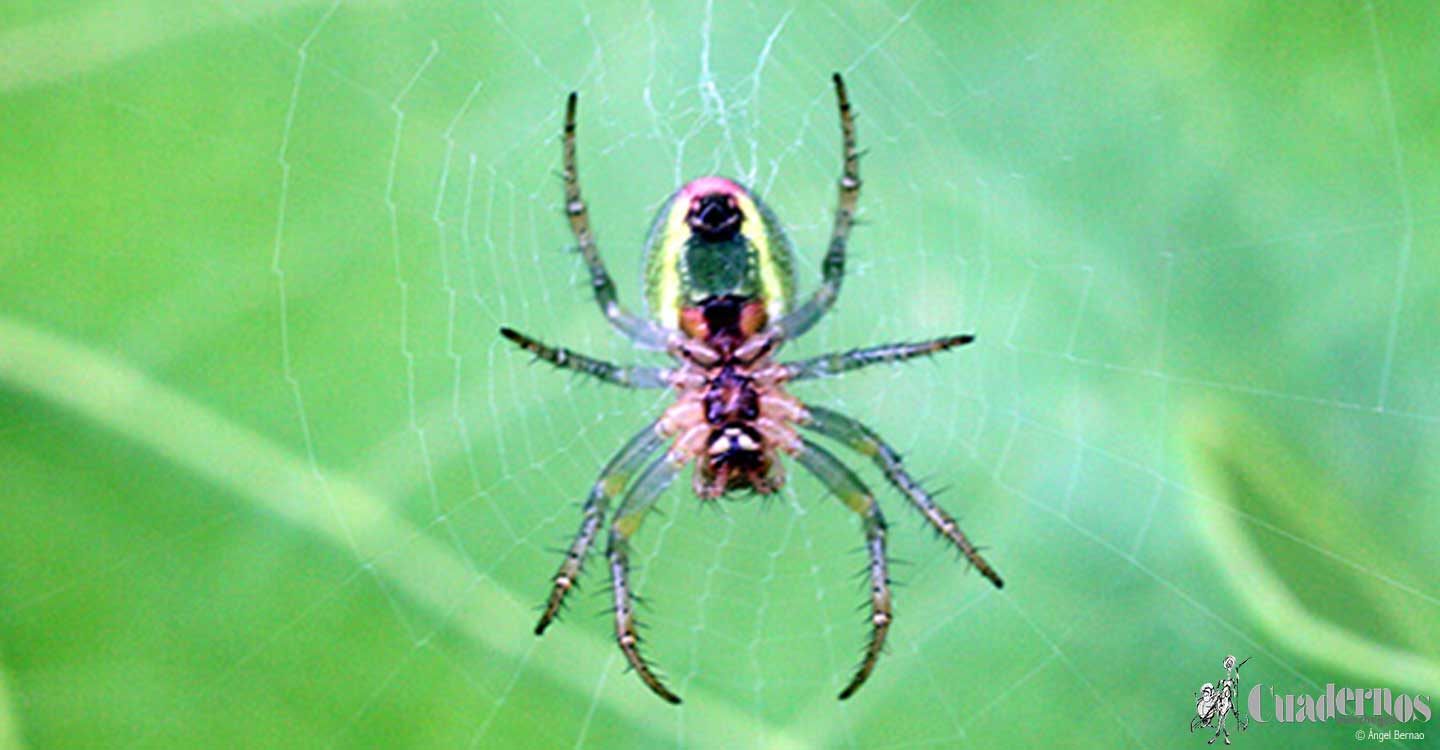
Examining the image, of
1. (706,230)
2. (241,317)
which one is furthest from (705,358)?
(241,317)

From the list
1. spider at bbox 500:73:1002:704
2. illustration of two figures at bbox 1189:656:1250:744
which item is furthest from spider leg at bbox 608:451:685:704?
illustration of two figures at bbox 1189:656:1250:744

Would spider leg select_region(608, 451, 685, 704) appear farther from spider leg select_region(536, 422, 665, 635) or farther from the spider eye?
the spider eye

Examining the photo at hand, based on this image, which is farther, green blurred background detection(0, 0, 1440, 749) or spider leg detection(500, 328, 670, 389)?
spider leg detection(500, 328, 670, 389)

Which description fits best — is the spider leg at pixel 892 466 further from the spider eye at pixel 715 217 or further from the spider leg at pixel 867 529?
the spider eye at pixel 715 217

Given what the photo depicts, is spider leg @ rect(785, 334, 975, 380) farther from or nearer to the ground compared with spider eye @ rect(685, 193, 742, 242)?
nearer to the ground

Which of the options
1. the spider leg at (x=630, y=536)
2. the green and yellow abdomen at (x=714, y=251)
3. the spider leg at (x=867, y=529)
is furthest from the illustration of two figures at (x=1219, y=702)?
the green and yellow abdomen at (x=714, y=251)

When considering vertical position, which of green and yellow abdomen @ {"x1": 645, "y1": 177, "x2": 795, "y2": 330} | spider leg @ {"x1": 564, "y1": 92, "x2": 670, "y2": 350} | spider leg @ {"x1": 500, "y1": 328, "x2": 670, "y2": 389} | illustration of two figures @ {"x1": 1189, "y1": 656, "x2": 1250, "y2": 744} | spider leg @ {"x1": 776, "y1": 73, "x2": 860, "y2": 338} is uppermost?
spider leg @ {"x1": 776, "y1": 73, "x2": 860, "y2": 338}

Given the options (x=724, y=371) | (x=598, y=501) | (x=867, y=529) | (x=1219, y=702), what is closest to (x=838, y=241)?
(x=724, y=371)
